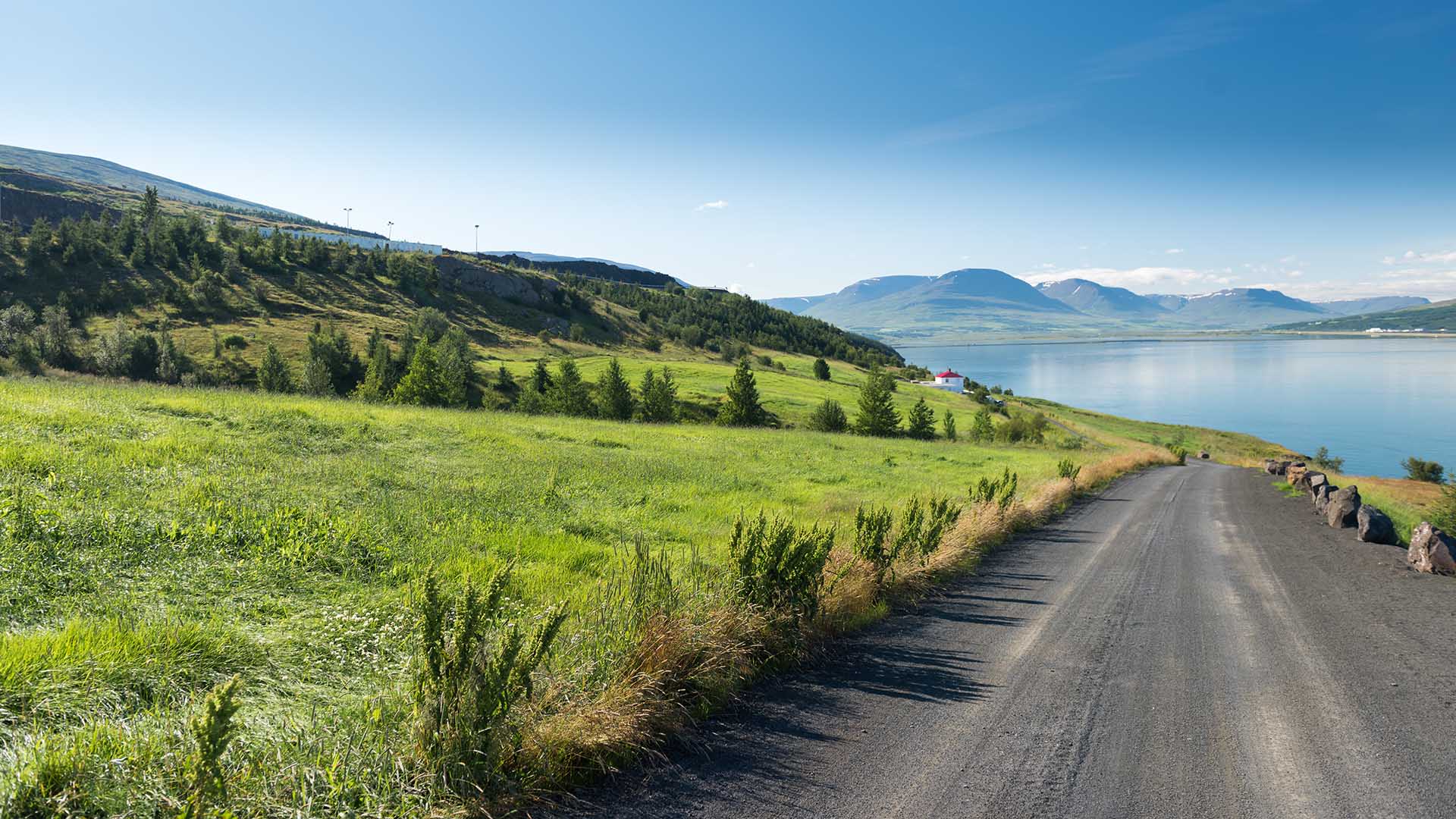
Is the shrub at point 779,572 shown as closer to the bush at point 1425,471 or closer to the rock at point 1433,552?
the rock at point 1433,552

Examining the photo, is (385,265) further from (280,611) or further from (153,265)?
(280,611)

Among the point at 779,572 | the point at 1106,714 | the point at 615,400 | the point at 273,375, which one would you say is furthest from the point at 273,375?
the point at 1106,714

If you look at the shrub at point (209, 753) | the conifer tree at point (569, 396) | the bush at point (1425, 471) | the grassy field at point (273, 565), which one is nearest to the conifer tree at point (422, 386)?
the conifer tree at point (569, 396)

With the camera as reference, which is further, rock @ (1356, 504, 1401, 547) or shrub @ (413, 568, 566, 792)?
rock @ (1356, 504, 1401, 547)

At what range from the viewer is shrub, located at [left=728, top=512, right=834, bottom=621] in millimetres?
6957

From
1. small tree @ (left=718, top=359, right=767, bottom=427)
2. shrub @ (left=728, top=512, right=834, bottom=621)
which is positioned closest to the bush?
small tree @ (left=718, top=359, right=767, bottom=427)

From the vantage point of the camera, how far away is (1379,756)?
4875mm

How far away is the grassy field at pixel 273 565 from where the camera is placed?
3523mm

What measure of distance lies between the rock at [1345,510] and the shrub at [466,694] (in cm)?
1826


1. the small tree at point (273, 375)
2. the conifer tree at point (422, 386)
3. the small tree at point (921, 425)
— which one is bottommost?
the small tree at point (273, 375)

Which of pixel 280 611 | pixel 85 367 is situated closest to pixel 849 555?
pixel 280 611

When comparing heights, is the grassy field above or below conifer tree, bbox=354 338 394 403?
above

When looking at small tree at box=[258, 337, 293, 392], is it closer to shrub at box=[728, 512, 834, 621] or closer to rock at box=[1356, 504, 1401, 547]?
shrub at box=[728, 512, 834, 621]

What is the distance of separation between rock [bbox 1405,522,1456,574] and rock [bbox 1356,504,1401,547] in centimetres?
227
